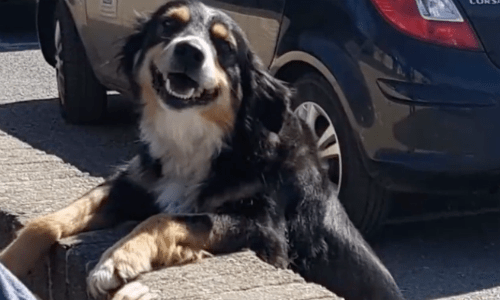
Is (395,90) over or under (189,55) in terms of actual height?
under

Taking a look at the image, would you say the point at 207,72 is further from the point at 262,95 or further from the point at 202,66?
the point at 262,95

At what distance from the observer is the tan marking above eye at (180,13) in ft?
13.6

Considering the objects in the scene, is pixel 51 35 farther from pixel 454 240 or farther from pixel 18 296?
pixel 18 296

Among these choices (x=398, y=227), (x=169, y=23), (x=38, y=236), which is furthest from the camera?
(x=398, y=227)

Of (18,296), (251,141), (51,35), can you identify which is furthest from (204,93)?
(51,35)

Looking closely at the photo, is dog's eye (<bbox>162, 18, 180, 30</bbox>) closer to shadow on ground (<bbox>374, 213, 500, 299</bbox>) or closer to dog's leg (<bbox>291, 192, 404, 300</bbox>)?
dog's leg (<bbox>291, 192, 404, 300</bbox>)

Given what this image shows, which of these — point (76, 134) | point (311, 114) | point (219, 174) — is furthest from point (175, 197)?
point (76, 134)

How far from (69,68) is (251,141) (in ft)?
13.1

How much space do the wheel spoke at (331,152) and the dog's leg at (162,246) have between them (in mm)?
1819

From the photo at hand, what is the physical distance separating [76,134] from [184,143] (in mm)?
3754

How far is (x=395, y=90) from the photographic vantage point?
5113 mm

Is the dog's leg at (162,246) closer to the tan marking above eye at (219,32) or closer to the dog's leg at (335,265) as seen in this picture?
the dog's leg at (335,265)

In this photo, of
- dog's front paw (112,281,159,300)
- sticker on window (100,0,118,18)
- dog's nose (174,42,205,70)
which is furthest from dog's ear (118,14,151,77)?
sticker on window (100,0,118,18)

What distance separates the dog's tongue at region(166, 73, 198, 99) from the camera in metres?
4.04
